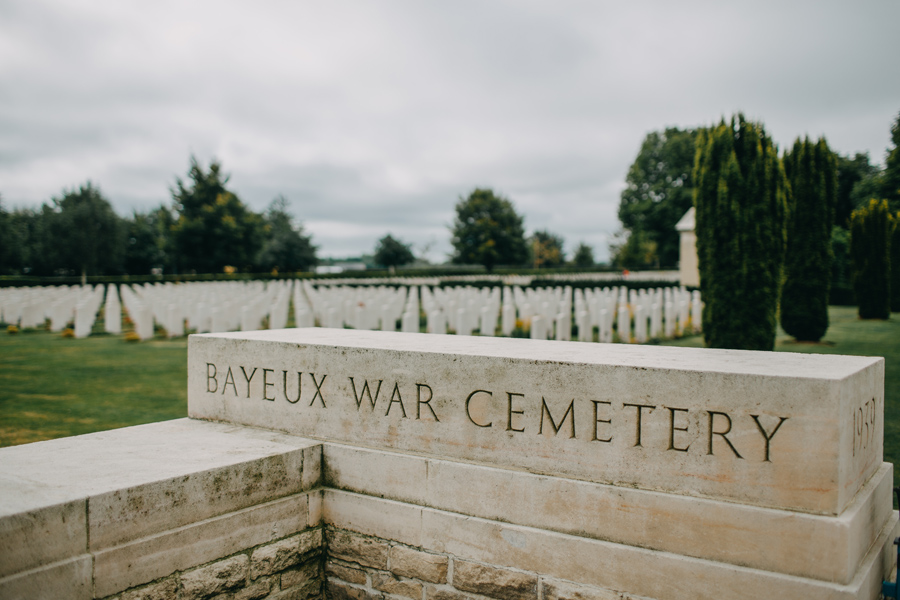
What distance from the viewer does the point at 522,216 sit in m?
55.9

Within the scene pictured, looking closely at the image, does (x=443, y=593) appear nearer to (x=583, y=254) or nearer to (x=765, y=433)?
(x=765, y=433)

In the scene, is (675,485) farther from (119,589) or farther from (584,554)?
(119,589)

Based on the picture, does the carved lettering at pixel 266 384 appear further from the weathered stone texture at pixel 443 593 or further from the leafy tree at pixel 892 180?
the leafy tree at pixel 892 180

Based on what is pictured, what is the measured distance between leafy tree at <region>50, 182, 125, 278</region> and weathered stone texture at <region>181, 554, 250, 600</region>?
35079 mm

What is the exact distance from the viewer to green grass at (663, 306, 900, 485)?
491 centimetres

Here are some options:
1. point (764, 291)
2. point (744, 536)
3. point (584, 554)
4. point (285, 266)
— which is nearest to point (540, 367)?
point (584, 554)

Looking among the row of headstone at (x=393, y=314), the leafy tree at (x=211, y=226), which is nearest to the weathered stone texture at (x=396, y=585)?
the row of headstone at (x=393, y=314)

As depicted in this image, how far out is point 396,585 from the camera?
9.55 ft

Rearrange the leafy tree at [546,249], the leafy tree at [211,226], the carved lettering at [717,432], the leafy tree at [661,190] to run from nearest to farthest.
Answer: the carved lettering at [717,432], the leafy tree at [211,226], the leafy tree at [661,190], the leafy tree at [546,249]

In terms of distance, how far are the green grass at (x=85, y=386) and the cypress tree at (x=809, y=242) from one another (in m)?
10.7

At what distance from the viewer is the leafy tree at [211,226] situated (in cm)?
3838

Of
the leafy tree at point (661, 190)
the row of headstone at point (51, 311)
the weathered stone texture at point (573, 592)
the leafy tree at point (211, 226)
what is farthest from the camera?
the leafy tree at point (661, 190)

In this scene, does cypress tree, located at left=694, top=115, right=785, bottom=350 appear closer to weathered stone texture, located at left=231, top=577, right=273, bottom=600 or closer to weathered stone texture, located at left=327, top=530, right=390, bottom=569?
weathered stone texture, located at left=327, top=530, right=390, bottom=569

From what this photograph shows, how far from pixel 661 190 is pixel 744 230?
41363mm
